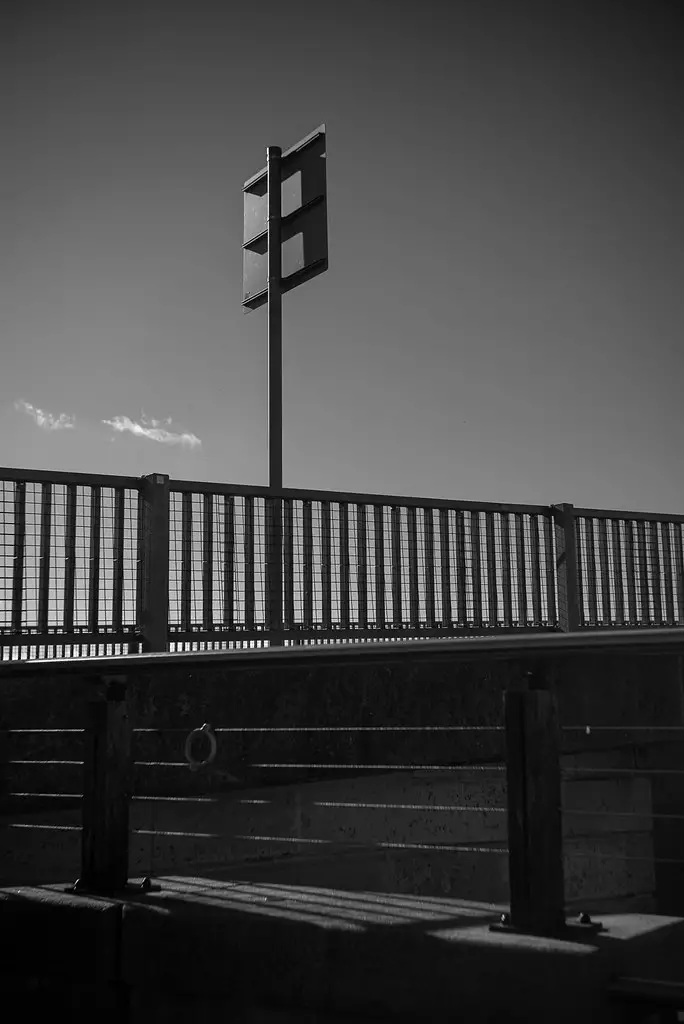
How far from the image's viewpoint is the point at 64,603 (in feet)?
21.4

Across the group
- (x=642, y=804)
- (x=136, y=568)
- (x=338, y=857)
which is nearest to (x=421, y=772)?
(x=338, y=857)

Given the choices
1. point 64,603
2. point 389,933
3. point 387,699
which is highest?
point 64,603

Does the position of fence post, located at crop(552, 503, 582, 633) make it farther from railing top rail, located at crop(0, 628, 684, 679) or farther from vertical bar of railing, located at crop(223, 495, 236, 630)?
railing top rail, located at crop(0, 628, 684, 679)

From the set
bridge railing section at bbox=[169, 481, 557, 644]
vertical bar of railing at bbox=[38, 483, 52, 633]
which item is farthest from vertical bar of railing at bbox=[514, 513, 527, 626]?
vertical bar of railing at bbox=[38, 483, 52, 633]

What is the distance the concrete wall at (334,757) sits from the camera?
186 inches

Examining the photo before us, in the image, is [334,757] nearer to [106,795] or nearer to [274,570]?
[106,795]

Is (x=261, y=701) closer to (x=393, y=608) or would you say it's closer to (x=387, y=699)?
(x=387, y=699)

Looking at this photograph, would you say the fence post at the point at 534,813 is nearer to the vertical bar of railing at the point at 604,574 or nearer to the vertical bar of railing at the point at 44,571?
the vertical bar of railing at the point at 44,571

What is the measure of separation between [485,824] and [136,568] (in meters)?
2.94

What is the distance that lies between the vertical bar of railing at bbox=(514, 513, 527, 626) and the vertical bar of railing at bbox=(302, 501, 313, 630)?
2309 millimetres

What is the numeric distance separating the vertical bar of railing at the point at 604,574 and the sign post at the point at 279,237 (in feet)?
11.6

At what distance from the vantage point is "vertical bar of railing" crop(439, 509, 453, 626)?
836 cm

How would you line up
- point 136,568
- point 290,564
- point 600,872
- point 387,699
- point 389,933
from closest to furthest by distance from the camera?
point 389,933
point 387,699
point 600,872
point 136,568
point 290,564

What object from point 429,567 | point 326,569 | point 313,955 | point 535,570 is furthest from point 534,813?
point 535,570
